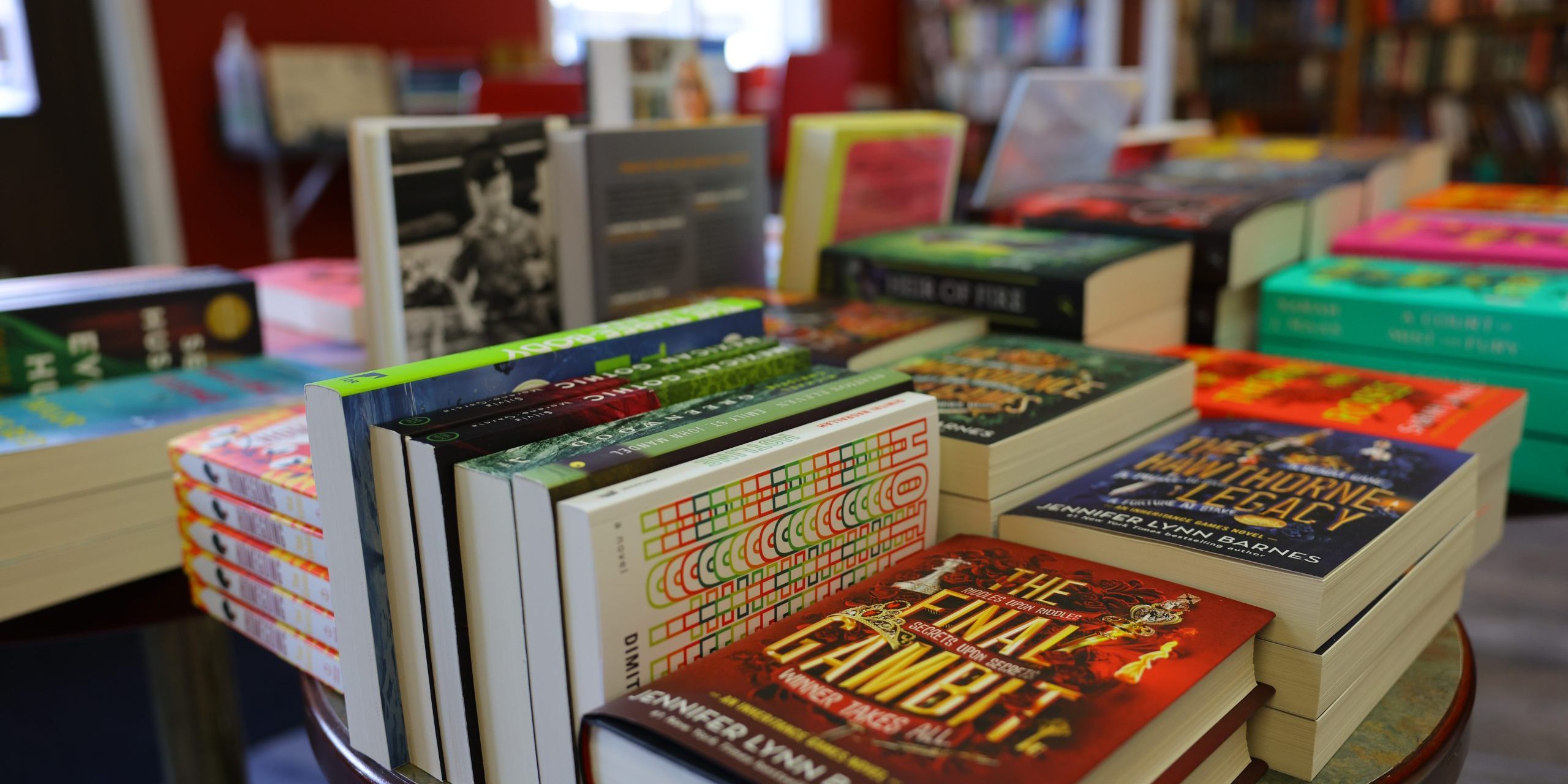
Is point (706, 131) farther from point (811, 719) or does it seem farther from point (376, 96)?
point (376, 96)

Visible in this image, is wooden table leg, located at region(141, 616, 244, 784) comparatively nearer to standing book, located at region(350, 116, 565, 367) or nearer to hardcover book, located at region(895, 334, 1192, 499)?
standing book, located at region(350, 116, 565, 367)

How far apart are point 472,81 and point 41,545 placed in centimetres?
394

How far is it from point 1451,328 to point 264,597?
3.85ft

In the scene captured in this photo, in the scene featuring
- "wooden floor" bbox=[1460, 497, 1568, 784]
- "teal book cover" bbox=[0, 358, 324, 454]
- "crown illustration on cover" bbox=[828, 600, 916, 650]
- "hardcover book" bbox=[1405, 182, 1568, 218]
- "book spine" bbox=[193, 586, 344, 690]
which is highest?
"hardcover book" bbox=[1405, 182, 1568, 218]

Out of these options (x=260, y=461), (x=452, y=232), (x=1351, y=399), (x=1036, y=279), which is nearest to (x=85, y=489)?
(x=260, y=461)

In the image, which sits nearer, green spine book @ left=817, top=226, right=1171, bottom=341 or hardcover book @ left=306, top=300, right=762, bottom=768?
hardcover book @ left=306, top=300, right=762, bottom=768

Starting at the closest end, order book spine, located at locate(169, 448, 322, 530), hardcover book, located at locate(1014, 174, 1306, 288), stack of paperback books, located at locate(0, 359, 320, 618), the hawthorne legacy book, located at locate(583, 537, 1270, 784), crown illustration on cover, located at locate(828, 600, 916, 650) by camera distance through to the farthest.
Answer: the hawthorne legacy book, located at locate(583, 537, 1270, 784)
crown illustration on cover, located at locate(828, 600, 916, 650)
book spine, located at locate(169, 448, 322, 530)
stack of paperback books, located at locate(0, 359, 320, 618)
hardcover book, located at locate(1014, 174, 1306, 288)

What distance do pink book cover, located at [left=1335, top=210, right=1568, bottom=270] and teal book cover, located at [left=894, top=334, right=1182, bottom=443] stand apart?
67cm

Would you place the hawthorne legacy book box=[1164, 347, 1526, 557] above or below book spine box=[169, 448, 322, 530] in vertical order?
below

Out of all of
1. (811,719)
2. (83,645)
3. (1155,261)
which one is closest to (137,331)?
(83,645)

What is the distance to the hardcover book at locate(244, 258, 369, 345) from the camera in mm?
1309

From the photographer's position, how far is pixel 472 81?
14.7 feet

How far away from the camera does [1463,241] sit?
1.43m

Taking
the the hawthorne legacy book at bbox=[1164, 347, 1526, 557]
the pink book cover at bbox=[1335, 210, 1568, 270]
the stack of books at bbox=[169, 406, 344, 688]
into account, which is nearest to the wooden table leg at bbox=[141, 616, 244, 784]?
the stack of books at bbox=[169, 406, 344, 688]
